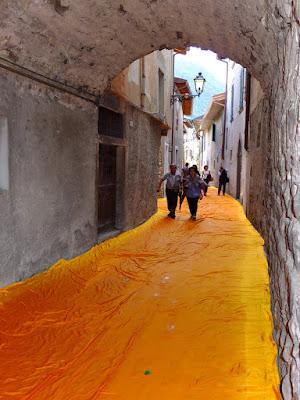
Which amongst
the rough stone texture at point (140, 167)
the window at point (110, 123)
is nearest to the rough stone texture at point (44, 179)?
the window at point (110, 123)

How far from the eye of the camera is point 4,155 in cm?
450

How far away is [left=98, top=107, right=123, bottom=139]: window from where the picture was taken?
7441 millimetres

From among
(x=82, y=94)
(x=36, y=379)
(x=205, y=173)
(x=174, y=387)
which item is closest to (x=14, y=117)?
(x=82, y=94)

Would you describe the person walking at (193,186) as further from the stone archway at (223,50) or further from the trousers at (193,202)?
the stone archway at (223,50)

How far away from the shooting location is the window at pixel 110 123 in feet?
24.4

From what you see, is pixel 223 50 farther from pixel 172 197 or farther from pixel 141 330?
pixel 172 197

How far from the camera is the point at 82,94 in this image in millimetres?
6133

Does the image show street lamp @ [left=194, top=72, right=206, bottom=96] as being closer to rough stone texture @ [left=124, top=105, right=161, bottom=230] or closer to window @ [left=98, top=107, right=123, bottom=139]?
rough stone texture @ [left=124, top=105, right=161, bottom=230]

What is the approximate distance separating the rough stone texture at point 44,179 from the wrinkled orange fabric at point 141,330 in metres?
0.33

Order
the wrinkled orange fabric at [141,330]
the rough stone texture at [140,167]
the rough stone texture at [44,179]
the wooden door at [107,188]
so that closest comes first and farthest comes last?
1. the wrinkled orange fabric at [141,330]
2. the rough stone texture at [44,179]
3. the wooden door at [107,188]
4. the rough stone texture at [140,167]

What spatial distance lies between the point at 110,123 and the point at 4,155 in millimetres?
3700

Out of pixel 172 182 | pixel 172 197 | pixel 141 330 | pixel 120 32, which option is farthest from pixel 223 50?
pixel 172 197

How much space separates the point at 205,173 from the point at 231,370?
18.2 metres

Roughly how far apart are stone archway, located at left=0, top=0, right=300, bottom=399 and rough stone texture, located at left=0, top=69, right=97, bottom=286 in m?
0.39
